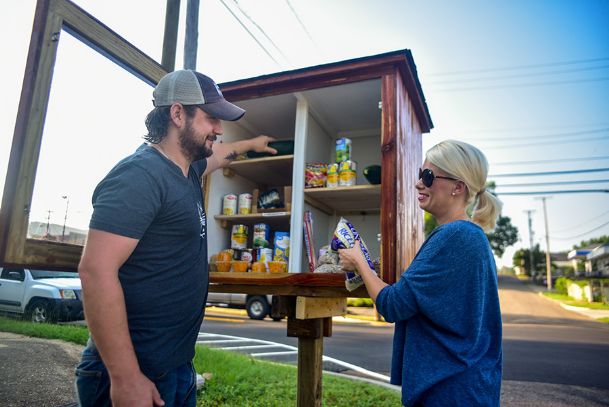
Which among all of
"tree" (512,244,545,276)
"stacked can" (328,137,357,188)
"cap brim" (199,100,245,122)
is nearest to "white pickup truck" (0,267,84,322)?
"cap brim" (199,100,245,122)

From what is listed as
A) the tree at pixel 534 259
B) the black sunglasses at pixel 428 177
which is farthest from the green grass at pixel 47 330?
the tree at pixel 534 259

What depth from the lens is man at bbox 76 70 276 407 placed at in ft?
Result: 3.60

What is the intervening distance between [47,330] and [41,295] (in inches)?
14.8

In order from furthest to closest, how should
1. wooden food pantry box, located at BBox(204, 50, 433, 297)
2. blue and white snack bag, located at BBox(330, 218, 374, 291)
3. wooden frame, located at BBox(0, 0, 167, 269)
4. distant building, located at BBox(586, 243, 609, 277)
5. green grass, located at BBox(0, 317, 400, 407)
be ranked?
distant building, located at BBox(586, 243, 609, 277)
green grass, located at BBox(0, 317, 400, 407)
wooden food pantry box, located at BBox(204, 50, 433, 297)
blue and white snack bag, located at BBox(330, 218, 374, 291)
wooden frame, located at BBox(0, 0, 167, 269)

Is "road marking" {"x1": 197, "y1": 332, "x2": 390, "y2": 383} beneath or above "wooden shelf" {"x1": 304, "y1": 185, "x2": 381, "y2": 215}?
beneath

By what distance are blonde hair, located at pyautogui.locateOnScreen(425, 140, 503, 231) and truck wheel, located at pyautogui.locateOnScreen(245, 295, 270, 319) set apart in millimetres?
10789

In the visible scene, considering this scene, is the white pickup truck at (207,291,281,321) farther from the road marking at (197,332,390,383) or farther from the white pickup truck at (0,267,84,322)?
the white pickup truck at (0,267,84,322)

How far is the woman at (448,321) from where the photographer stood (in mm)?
1350

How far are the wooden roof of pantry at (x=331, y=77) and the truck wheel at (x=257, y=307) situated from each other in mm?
9883

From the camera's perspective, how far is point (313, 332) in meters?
2.77

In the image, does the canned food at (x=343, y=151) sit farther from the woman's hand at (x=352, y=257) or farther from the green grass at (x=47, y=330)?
the green grass at (x=47, y=330)

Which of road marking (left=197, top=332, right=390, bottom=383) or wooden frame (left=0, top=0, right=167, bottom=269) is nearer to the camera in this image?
wooden frame (left=0, top=0, right=167, bottom=269)

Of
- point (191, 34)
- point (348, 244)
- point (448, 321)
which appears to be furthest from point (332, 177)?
point (191, 34)

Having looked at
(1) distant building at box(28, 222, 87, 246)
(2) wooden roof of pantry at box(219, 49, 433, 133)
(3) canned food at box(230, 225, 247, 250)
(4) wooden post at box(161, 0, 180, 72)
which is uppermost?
(4) wooden post at box(161, 0, 180, 72)
